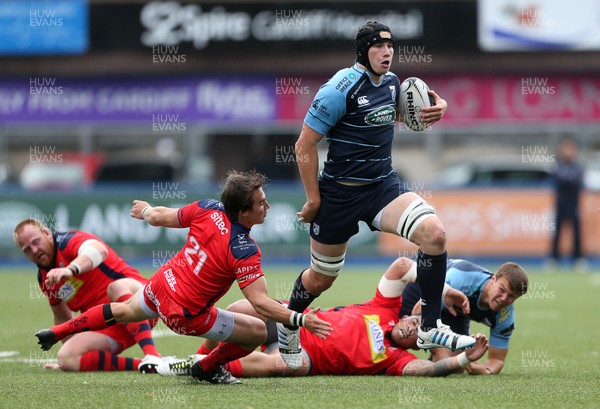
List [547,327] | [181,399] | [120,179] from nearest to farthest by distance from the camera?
1. [181,399]
2. [547,327]
3. [120,179]

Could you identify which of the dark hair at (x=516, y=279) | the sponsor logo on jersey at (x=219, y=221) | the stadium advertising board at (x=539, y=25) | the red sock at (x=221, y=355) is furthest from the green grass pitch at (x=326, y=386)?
the stadium advertising board at (x=539, y=25)

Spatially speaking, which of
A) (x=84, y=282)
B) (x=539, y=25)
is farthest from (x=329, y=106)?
(x=539, y=25)

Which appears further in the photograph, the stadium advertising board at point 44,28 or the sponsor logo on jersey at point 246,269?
the stadium advertising board at point 44,28

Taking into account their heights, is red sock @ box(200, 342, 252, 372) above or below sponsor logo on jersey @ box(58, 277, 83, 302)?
below

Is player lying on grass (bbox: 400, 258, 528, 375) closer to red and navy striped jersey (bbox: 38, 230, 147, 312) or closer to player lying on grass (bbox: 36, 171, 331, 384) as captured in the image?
player lying on grass (bbox: 36, 171, 331, 384)

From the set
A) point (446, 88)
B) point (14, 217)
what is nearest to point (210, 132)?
point (446, 88)

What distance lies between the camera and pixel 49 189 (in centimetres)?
1977

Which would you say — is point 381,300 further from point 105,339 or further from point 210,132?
point 210,132

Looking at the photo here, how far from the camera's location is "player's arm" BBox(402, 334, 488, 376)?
6.72 metres

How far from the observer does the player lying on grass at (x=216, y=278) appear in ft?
20.2

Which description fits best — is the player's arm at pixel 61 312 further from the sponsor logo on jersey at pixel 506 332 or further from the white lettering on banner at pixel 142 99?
the white lettering on banner at pixel 142 99

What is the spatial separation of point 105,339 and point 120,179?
1612cm

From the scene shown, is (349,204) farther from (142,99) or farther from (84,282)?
(142,99)

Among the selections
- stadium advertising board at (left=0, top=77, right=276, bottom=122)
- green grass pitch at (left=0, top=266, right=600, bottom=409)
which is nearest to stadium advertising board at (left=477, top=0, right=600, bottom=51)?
stadium advertising board at (left=0, top=77, right=276, bottom=122)
